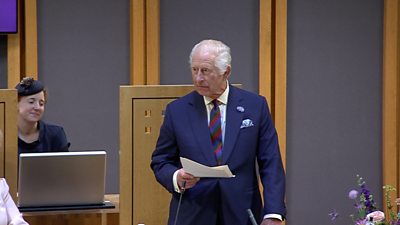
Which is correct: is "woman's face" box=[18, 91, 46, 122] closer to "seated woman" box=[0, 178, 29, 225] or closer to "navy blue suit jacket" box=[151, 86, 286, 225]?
"seated woman" box=[0, 178, 29, 225]

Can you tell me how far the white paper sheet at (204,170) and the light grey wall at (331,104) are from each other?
3.08 m

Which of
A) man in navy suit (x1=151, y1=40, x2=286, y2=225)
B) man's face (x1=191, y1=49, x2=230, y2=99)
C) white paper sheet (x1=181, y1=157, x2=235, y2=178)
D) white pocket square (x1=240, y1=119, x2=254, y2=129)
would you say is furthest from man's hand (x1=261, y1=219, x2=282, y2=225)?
man's face (x1=191, y1=49, x2=230, y2=99)

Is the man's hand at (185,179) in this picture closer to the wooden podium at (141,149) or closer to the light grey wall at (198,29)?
the wooden podium at (141,149)

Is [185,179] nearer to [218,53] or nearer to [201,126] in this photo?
[201,126]

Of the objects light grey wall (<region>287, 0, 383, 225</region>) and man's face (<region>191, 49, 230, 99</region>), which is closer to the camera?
man's face (<region>191, 49, 230, 99</region>)

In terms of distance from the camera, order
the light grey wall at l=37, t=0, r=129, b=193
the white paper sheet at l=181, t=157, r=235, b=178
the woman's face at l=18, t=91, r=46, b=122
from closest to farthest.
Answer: the white paper sheet at l=181, t=157, r=235, b=178
the woman's face at l=18, t=91, r=46, b=122
the light grey wall at l=37, t=0, r=129, b=193

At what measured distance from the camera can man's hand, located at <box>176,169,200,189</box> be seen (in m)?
3.16

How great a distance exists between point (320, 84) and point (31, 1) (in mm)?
2158

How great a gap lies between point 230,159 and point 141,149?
0.74m

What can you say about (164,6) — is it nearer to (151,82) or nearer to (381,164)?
(151,82)

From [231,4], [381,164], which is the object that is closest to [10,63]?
[231,4]

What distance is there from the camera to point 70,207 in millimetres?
3898

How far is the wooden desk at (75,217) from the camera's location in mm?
3844

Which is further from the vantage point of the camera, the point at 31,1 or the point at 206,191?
the point at 31,1
